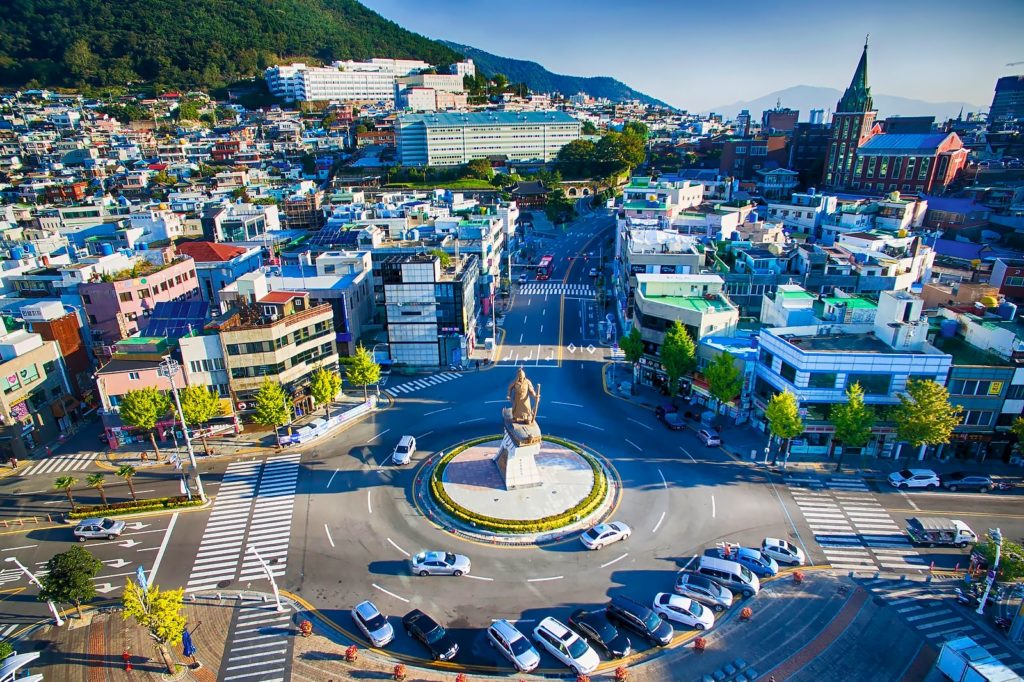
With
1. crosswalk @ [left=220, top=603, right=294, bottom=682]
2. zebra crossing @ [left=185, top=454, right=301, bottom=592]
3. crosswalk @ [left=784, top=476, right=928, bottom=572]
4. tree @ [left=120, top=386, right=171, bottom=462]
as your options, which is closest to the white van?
crosswalk @ [left=784, top=476, right=928, bottom=572]

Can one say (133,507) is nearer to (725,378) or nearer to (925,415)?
(725,378)

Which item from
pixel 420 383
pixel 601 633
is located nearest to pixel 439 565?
pixel 601 633

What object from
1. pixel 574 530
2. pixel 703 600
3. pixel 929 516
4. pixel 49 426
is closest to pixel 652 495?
pixel 574 530

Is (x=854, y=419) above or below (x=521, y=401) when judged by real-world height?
below

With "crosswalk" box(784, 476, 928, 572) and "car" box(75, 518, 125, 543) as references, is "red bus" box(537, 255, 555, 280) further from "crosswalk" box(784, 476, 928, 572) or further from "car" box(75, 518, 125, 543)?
"car" box(75, 518, 125, 543)

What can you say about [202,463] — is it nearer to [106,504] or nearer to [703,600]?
[106,504]

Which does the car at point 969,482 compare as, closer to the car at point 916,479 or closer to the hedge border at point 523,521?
the car at point 916,479
